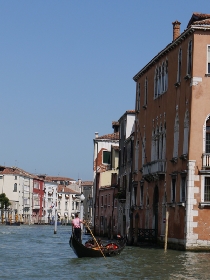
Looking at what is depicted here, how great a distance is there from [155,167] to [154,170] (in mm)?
198

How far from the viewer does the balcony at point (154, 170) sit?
93.3ft

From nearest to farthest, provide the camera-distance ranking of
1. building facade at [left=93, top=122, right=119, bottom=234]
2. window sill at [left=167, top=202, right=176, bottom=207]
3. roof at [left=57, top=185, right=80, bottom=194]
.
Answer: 1. window sill at [left=167, top=202, right=176, bottom=207]
2. building facade at [left=93, top=122, right=119, bottom=234]
3. roof at [left=57, top=185, right=80, bottom=194]

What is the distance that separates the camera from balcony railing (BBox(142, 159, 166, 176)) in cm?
2844

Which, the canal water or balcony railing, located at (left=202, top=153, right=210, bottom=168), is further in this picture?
balcony railing, located at (left=202, top=153, right=210, bottom=168)

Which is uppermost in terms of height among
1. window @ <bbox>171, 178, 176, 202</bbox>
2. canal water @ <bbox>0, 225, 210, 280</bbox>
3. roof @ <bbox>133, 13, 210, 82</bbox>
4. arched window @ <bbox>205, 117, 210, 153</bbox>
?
roof @ <bbox>133, 13, 210, 82</bbox>

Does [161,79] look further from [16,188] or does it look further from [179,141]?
[16,188]

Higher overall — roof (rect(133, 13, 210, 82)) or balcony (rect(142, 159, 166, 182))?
roof (rect(133, 13, 210, 82))

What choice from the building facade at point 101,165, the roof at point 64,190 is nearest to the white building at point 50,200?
the roof at point 64,190

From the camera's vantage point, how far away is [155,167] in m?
29.2

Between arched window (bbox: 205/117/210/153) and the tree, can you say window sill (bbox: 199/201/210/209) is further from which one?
the tree

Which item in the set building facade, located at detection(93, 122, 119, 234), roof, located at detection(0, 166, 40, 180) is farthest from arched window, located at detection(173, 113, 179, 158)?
roof, located at detection(0, 166, 40, 180)

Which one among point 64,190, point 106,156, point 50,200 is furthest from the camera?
point 64,190

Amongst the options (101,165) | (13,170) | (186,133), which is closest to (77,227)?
(186,133)

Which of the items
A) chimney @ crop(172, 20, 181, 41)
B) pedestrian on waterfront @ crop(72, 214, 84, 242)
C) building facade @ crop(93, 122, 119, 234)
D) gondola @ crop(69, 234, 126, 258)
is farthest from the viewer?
building facade @ crop(93, 122, 119, 234)
